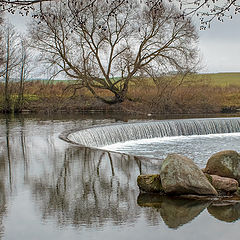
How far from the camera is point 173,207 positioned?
6840 millimetres

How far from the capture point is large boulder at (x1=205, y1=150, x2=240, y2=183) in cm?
792

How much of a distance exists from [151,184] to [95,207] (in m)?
1.31

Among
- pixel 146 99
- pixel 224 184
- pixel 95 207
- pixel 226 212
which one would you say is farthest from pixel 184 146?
pixel 146 99

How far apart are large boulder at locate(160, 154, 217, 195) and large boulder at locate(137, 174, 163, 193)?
245mm

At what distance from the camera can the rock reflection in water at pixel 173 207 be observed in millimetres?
6328

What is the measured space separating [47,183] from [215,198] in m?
3.11

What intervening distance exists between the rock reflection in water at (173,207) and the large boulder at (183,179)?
20cm

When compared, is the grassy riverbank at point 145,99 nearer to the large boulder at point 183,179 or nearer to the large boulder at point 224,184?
the large boulder at point 224,184

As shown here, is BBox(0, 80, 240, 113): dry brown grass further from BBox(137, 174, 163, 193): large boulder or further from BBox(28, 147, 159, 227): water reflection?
BBox(137, 174, 163, 193): large boulder

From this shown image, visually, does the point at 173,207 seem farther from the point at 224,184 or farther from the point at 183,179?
the point at 224,184

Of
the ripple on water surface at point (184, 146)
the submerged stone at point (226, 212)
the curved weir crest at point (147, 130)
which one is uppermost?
the curved weir crest at point (147, 130)

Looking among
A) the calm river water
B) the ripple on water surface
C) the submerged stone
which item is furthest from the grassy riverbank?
the submerged stone

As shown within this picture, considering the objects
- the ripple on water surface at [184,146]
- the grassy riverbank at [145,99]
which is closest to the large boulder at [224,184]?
the ripple on water surface at [184,146]

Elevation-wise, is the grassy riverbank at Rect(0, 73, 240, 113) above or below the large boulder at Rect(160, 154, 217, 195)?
above
